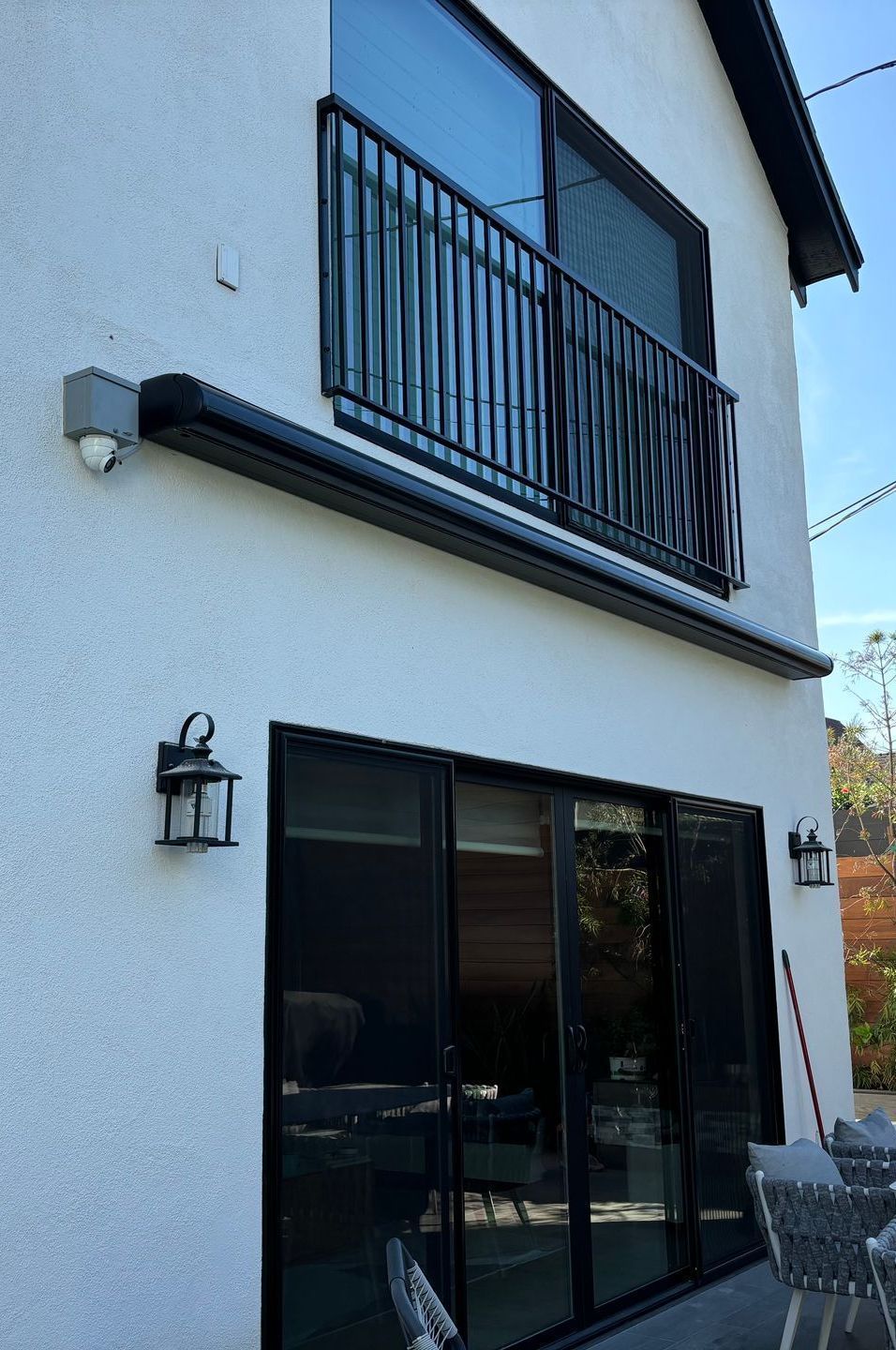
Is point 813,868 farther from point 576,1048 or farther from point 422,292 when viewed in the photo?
point 422,292

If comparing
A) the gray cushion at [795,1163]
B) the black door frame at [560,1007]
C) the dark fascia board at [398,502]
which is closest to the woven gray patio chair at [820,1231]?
the gray cushion at [795,1163]

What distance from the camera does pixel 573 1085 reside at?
4871 millimetres

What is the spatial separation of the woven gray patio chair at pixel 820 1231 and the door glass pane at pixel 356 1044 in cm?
116

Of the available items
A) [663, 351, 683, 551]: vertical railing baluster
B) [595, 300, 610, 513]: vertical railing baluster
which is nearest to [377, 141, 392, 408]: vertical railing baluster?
[595, 300, 610, 513]: vertical railing baluster

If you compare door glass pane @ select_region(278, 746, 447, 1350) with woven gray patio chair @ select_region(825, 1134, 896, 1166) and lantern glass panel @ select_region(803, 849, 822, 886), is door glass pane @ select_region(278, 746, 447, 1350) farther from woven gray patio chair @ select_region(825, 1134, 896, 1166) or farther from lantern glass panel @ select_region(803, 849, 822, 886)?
→ lantern glass panel @ select_region(803, 849, 822, 886)

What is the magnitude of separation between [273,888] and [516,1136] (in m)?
1.65

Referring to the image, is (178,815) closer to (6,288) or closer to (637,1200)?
(6,288)

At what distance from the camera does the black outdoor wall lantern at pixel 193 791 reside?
3.11 metres

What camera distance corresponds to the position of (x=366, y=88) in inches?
180

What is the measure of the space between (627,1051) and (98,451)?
3464 mm

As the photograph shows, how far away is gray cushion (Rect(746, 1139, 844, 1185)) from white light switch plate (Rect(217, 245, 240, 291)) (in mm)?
3330

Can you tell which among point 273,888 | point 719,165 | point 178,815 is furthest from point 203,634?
point 719,165

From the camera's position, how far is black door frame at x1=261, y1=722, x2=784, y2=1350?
11.1ft

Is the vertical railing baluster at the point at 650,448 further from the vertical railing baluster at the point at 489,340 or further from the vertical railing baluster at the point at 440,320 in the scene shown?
the vertical railing baluster at the point at 440,320
